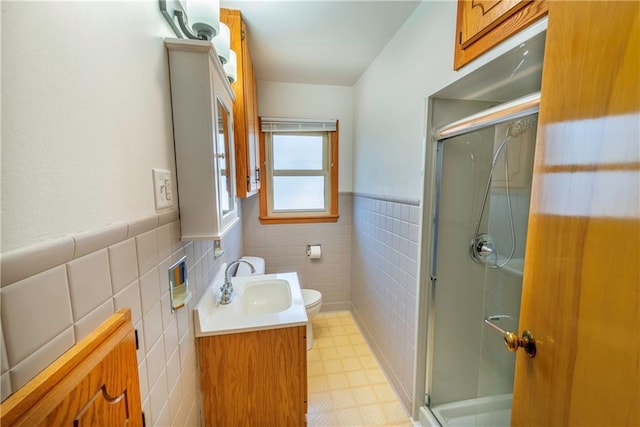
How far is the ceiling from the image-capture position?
139 cm

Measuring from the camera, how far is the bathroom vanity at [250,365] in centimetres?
112

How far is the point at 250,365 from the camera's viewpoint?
3.78ft

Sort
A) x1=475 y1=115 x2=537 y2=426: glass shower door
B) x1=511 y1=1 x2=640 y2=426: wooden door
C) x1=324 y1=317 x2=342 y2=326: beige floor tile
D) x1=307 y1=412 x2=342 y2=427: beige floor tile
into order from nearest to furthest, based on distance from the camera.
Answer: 1. x1=511 y1=1 x2=640 y2=426: wooden door
2. x1=475 y1=115 x2=537 y2=426: glass shower door
3. x1=307 y1=412 x2=342 y2=427: beige floor tile
4. x1=324 y1=317 x2=342 y2=326: beige floor tile

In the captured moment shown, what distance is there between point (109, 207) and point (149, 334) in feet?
1.25

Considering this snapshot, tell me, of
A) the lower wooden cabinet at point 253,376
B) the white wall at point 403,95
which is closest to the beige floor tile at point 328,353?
the lower wooden cabinet at point 253,376

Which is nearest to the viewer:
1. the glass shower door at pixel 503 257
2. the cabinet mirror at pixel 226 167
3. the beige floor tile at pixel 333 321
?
the cabinet mirror at pixel 226 167

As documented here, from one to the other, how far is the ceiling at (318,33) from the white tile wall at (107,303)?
1337mm

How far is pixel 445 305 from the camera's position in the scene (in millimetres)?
1467

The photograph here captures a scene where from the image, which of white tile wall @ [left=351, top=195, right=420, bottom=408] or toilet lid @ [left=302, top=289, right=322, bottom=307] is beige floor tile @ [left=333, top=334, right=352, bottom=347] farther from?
toilet lid @ [left=302, top=289, right=322, bottom=307]

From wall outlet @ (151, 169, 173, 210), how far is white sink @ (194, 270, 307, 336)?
555mm

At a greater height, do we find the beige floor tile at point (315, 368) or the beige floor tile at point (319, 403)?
the beige floor tile at point (315, 368)

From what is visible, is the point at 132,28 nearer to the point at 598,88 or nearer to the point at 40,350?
the point at 40,350

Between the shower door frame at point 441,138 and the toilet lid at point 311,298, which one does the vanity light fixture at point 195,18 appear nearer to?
the shower door frame at point 441,138

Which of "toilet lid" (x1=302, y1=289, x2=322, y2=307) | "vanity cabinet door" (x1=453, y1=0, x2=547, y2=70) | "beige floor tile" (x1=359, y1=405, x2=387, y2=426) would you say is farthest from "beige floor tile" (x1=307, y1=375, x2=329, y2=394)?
"vanity cabinet door" (x1=453, y1=0, x2=547, y2=70)
